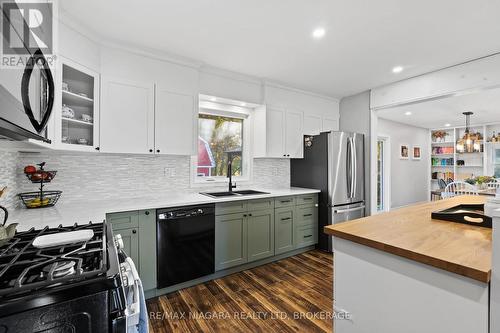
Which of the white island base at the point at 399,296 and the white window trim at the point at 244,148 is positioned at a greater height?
the white window trim at the point at 244,148

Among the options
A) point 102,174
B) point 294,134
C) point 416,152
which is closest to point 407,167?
point 416,152

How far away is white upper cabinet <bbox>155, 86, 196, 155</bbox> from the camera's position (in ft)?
8.55

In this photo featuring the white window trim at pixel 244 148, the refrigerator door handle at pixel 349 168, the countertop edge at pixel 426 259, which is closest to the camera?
the countertop edge at pixel 426 259

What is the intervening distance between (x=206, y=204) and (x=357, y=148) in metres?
2.65

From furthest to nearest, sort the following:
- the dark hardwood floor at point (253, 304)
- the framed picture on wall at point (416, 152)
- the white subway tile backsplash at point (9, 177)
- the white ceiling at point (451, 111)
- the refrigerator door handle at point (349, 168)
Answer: the framed picture on wall at point (416, 152), the white ceiling at point (451, 111), the refrigerator door handle at point (349, 168), the dark hardwood floor at point (253, 304), the white subway tile backsplash at point (9, 177)

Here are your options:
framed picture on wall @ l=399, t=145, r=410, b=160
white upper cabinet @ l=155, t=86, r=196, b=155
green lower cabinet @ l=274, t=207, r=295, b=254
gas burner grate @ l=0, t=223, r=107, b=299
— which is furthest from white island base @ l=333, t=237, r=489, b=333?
framed picture on wall @ l=399, t=145, r=410, b=160

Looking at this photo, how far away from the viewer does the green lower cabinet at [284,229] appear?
3.12 m

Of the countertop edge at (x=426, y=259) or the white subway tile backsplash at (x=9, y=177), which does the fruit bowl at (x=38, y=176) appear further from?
the countertop edge at (x=426, y=259)

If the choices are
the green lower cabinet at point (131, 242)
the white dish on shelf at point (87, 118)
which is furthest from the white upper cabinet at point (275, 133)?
the white dish on shelf at point (87, 118)

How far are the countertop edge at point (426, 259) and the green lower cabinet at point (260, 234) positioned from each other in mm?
1717

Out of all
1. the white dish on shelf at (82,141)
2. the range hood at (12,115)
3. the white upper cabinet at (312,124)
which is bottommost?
the range hood at (12,115)

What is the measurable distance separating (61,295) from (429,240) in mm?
1461

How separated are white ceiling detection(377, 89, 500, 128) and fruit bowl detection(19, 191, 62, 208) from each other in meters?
4.71

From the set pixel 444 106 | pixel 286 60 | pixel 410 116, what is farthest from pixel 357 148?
pixel 410 116
